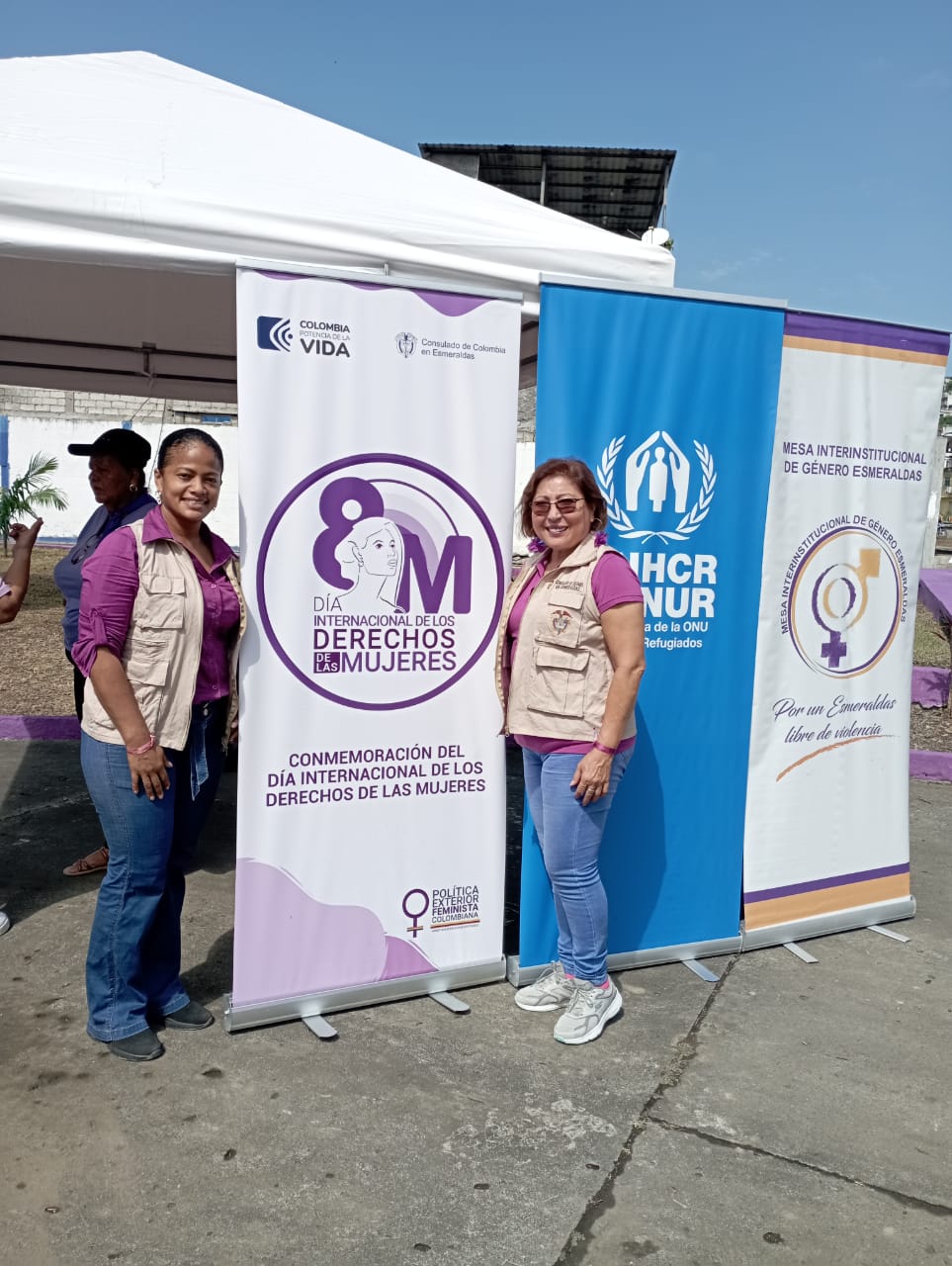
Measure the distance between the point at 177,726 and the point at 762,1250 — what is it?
197 cm

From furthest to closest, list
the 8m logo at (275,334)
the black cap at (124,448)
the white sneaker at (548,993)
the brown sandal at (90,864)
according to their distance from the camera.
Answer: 1. the brown sandal at (90,864)
2. the black cap at (124,448)
3. the white sneaker at (548,993)
4. the 8m logo at (275,334)

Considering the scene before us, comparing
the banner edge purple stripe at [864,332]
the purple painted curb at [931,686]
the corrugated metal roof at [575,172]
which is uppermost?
the corrugated metal roof at [575,172]

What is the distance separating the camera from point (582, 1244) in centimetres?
229

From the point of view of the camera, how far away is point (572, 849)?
127 inches

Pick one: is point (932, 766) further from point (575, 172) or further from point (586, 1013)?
point (575, 172)

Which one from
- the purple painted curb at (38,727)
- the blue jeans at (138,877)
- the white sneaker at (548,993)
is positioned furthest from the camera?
the purple painted curb at (38,727)

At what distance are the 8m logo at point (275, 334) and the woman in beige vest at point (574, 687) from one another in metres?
0.86

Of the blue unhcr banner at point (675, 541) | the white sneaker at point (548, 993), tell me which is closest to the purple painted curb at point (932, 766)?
the blue unhcr banner at point (675, 541)

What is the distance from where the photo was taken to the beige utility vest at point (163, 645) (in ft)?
9.16

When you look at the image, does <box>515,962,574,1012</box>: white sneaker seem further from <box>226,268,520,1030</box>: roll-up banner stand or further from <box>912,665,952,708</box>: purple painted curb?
<box>912,665,952,708</box>: purple painted curb

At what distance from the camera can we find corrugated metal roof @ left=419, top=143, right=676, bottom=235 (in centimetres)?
2522

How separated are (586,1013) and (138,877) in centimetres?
148

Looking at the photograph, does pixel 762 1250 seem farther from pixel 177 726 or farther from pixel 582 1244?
pixel 177 726

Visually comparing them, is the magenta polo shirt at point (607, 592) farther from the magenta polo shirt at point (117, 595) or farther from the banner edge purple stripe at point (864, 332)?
the banner edge purple stripe at point (864, 332)
